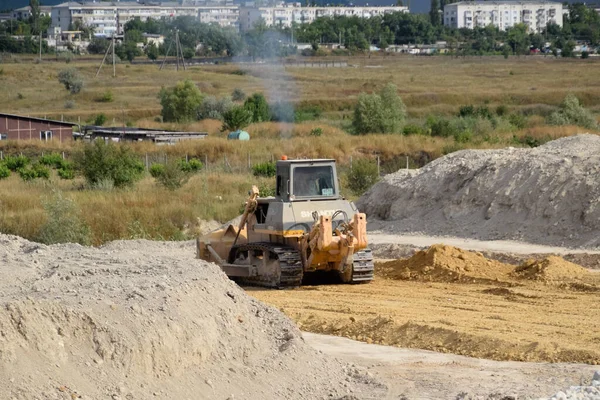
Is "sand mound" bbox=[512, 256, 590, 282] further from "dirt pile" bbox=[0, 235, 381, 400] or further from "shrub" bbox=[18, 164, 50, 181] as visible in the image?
"shrub" bbox=[18, 164, 50, 181]

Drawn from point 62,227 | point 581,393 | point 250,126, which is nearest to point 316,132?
point 250,126

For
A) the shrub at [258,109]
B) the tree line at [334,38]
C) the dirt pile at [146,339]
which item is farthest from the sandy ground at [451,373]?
the shrub at [258,109]

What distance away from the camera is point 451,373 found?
14562 mm

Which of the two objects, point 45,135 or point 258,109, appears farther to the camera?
point 258,109

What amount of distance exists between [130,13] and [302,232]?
129m

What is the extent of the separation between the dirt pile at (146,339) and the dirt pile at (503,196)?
48.0 feet

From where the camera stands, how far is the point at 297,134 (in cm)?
6166

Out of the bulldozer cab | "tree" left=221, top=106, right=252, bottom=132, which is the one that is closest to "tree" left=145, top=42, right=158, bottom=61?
"tree" left=221, top=106, right=252, bottom=132

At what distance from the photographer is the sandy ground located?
1358cm

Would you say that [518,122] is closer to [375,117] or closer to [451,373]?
[375,117]

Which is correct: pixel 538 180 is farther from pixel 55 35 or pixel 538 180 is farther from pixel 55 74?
pixel 55 35

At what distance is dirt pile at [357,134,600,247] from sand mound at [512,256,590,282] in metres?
3.67

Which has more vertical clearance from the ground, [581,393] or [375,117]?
[581,393]

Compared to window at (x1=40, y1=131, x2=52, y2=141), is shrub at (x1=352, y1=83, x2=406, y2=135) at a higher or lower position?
higher
